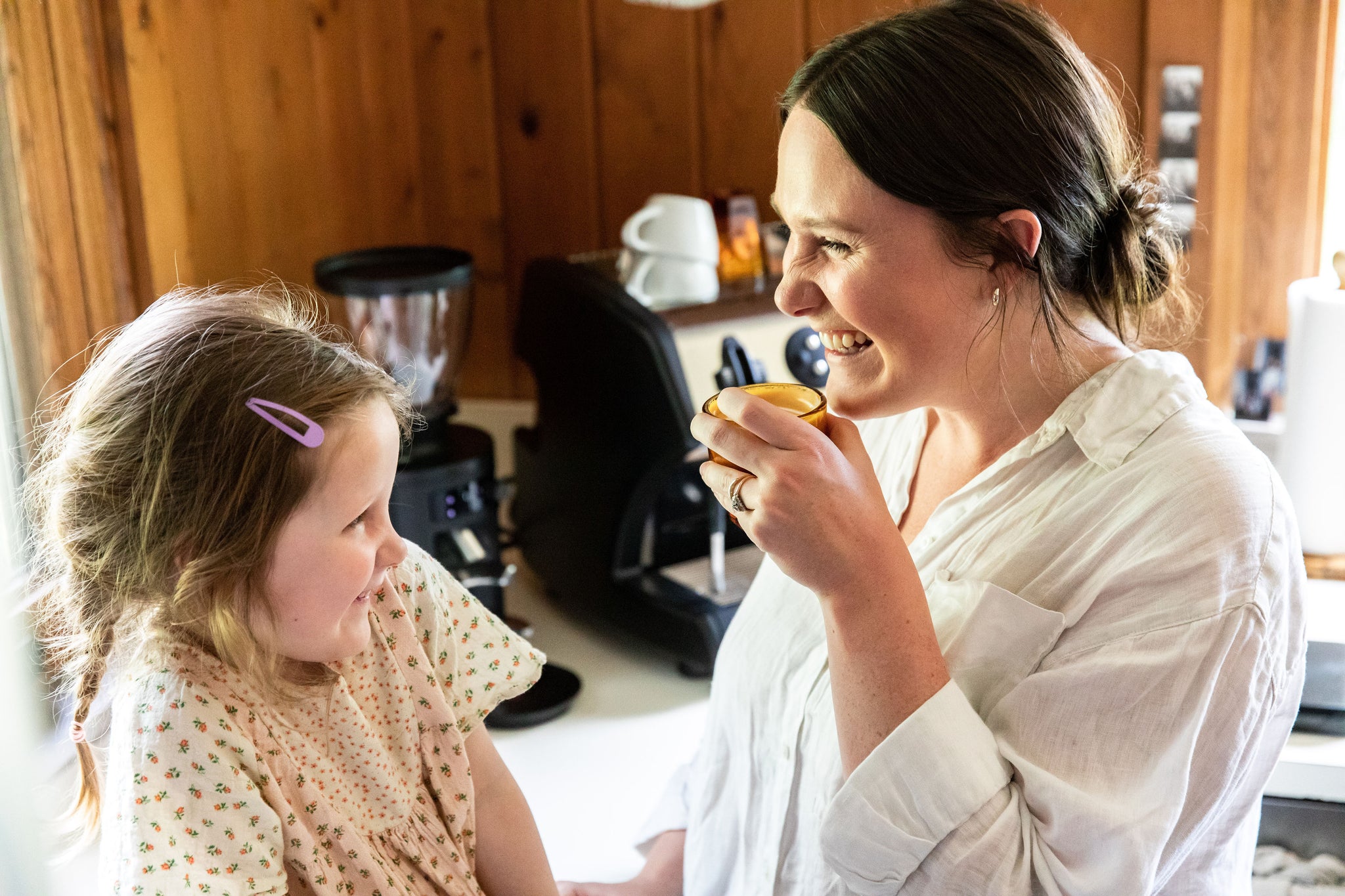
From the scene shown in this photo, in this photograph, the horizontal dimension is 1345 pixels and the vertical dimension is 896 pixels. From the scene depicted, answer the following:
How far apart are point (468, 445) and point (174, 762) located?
3.21ft

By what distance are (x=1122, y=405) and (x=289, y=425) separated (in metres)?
0.63

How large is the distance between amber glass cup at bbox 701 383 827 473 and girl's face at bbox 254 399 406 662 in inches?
9.9

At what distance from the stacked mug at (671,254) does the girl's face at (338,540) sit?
3.24 ft

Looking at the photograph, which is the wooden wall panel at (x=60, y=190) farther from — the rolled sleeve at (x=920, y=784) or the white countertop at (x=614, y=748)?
the rolled sleeve at (x=920, y=784)

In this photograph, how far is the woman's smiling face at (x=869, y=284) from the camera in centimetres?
99

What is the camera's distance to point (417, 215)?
231 centimetres

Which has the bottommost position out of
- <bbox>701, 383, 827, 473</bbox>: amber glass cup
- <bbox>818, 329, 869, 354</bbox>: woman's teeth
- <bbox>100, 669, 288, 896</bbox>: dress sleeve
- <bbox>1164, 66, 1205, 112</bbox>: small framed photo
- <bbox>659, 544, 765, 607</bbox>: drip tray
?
<bbox>659, 544, 765, 607</bbox>: drip tray

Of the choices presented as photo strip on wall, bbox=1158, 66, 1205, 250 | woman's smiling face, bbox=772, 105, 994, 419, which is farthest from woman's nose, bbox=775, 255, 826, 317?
photo strip on wall, bbox=1158, 66, 1205, 250

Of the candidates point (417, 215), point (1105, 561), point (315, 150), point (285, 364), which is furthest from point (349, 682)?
point (417, 215)

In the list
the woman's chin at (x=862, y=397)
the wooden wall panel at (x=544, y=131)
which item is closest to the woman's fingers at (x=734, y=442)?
the woman's chin at (x=862, y=397)

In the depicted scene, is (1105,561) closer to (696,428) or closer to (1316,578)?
(696,428)

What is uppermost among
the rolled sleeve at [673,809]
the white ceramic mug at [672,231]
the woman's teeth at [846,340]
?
the white ceramic mug at [672,231]

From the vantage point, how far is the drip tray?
1811 mm

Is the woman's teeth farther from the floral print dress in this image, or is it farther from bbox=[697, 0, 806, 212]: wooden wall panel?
bbox=[697, 0, 806, 212]: wooden wall panel
